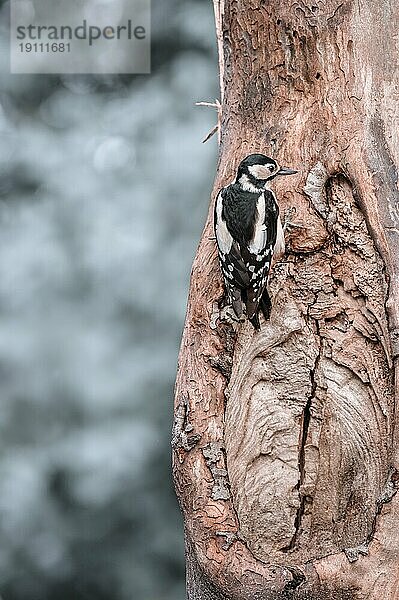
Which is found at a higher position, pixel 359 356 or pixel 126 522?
pixel 359 356

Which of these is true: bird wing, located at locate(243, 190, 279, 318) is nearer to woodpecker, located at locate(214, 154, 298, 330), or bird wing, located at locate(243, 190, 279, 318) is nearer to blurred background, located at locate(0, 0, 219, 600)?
woodpecker, located at locate(214, 154, 298, 330)

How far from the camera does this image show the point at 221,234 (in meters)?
1.73

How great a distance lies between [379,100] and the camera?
69.4 inches

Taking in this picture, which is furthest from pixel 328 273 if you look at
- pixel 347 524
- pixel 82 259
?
pixel 82 259

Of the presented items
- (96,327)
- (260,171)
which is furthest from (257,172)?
(96,327)

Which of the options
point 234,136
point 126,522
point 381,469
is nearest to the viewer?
point 381,469

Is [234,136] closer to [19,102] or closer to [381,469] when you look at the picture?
[381,469]

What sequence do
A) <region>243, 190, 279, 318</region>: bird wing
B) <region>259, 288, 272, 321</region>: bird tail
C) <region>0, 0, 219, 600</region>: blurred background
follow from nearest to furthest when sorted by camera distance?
<region>243, 190, 279, 318</region>: bird wing < <region>259, 288, 272, 321</region>: bird tail < <region>0, 0, 219, 600</region>: blurred background

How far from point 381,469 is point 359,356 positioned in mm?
235

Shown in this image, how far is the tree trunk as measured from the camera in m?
1.71

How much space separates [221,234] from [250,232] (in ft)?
0.25

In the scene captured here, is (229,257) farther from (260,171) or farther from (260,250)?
(260,171)

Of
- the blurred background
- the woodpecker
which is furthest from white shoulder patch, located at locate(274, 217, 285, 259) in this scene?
the blurred background

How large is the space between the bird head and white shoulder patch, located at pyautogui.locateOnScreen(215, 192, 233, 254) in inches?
3.1
